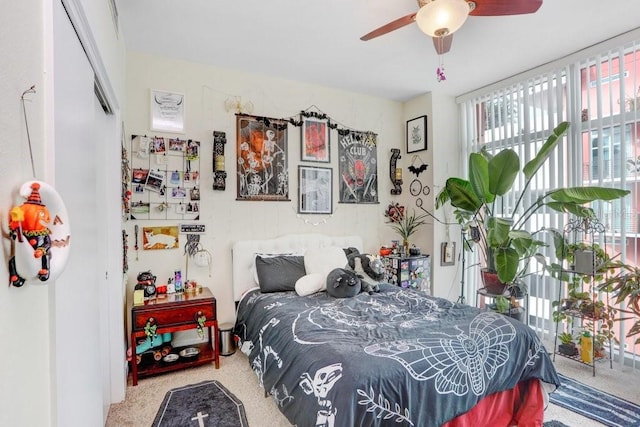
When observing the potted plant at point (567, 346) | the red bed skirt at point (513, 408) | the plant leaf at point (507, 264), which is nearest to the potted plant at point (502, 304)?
the plant leaf at point (507, 264)

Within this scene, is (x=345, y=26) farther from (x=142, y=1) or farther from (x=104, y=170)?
(x=104, y=170)

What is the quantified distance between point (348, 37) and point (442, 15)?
1210 millimetres

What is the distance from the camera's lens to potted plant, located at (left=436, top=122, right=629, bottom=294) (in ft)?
9.30

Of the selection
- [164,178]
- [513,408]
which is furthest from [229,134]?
[513,408]

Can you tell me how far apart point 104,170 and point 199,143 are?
1156 mm

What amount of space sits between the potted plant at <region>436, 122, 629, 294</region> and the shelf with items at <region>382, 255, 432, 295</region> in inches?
29.3

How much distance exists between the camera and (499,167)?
303 cm

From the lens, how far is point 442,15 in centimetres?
178

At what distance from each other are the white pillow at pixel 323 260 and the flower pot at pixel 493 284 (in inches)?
54.2

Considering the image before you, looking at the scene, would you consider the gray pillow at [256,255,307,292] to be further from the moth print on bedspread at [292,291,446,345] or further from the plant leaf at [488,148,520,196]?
the plant leaf at [488,148,520,196]

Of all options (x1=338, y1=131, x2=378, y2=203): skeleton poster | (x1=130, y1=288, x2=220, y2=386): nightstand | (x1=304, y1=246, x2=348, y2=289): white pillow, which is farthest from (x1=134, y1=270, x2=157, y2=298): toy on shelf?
(x1=338, y1=131, x2=378, y2=203): skeleton poster

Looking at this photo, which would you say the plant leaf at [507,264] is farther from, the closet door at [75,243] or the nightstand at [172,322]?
the closet door at [75,243]

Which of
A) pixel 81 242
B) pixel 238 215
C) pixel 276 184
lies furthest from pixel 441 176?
pixel 81 242

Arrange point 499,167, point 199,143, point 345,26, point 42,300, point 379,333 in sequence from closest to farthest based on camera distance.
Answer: point 42,300, point 379,333, point 345,26, point 499,167, point 199,143
